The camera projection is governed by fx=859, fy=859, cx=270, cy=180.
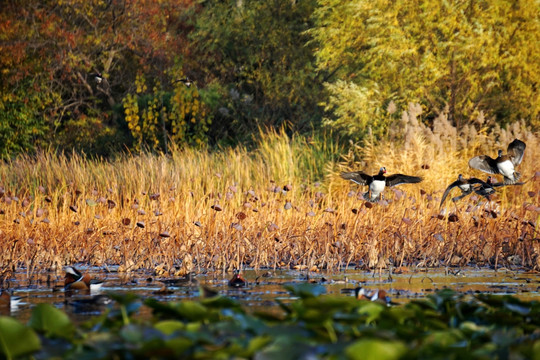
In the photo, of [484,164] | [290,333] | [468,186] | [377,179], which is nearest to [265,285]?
[377,179]

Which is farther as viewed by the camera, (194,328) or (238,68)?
(238,68)

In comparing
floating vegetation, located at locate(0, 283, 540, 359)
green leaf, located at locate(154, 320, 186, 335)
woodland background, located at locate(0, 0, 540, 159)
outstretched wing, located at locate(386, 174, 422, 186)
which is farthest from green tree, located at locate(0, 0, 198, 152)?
green leaf, located at locate(154, 320, 186, 335)

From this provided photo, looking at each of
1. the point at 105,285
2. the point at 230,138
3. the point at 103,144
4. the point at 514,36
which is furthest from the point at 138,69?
the point at 105,285

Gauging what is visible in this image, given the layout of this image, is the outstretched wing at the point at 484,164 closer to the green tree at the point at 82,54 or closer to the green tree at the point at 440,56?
the green tree at the point at 440,56

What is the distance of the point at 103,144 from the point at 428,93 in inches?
414

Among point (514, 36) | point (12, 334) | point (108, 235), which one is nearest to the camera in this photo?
point (12, 334)

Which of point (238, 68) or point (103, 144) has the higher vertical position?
point (238, 68)

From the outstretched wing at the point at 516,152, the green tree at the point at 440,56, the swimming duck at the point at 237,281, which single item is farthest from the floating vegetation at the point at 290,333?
the green tree at the point at 440,56

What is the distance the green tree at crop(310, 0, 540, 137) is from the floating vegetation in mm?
12307

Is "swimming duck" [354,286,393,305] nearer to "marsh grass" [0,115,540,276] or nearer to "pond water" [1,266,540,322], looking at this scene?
"pond water" [1,266,540,322]

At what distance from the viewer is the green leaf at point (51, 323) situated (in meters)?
3.38

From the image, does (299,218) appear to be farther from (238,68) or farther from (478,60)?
(238,68)

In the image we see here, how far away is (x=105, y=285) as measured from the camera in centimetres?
670

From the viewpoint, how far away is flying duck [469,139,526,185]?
23.6 ft
